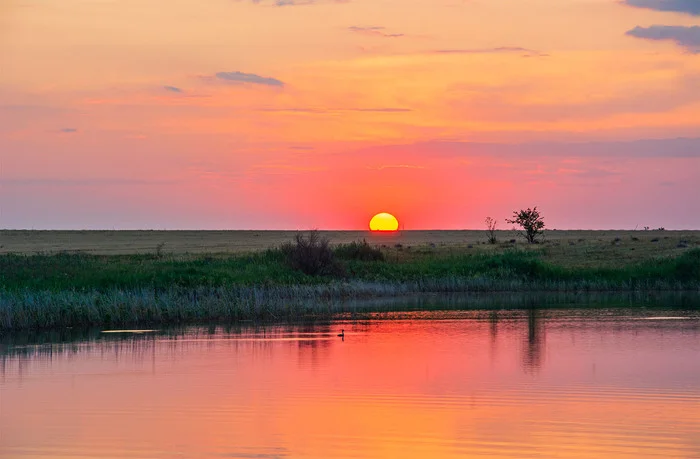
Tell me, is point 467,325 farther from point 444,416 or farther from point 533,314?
point 444,416

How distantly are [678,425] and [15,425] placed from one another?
432 inches

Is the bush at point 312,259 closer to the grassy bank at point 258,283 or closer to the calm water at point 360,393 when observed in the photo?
the grassy bank at point 258,283

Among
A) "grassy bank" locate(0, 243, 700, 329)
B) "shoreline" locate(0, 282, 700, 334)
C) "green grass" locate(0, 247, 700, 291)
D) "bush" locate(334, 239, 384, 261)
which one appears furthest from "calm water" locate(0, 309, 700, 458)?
"bush" locate(334, 239, 384, 261)

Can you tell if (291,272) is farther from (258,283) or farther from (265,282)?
(258,283)

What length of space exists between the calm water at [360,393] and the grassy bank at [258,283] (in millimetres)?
2806

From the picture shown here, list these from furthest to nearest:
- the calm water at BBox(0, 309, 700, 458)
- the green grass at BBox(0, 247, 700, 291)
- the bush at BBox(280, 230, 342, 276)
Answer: the bush at BBox(280, 230, 342, 276) → the green grass at BBox(0, 247, 700, 291) → the calm water at BBox(0, 309, 700, 458)

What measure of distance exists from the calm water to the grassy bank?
281 cm

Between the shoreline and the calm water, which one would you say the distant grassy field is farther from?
the calm water

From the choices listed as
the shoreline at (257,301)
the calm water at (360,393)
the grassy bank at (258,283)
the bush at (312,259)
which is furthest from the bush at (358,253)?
the calm water at (360,393)

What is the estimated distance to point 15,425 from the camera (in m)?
16.1

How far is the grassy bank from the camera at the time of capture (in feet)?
103

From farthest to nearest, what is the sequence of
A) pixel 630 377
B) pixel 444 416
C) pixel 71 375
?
pixel 71 375 → pixel 630 377 → pixel 444 416

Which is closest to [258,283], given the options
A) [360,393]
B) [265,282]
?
[265,282]

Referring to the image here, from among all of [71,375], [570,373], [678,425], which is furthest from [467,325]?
[678,425]
